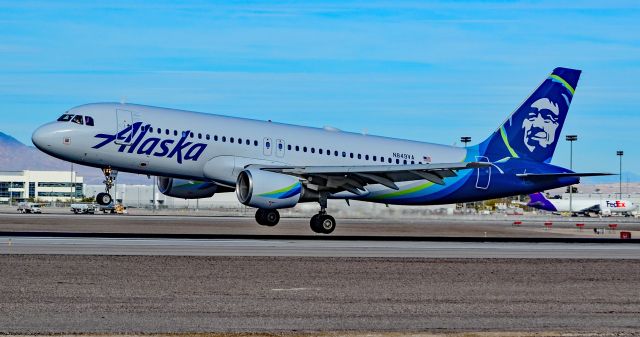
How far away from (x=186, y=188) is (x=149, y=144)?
552 cm

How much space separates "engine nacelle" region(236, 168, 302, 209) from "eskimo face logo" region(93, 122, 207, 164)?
122 inches

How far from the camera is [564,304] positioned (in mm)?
19906

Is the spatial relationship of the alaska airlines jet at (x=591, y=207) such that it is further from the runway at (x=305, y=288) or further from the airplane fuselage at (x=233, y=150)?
the runway at (x=305, y=288)

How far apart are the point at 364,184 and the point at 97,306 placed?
3060 centimetres

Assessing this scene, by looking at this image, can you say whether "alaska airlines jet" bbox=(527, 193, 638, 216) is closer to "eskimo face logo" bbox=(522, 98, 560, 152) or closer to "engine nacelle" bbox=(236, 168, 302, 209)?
"eskimo face logo" bbox=(522, 98, 560, 152)

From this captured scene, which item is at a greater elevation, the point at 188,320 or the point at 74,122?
the point at 74,122

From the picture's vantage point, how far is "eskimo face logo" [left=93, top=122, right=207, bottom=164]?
45.6 metres

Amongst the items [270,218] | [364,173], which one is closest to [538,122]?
[364,173]

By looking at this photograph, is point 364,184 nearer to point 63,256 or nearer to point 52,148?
point 52,148

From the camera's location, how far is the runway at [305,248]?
3142cm

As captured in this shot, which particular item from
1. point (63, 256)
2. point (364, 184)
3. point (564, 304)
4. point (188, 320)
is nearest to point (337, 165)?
point (364, 184)

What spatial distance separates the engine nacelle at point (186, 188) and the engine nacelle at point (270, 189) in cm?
592

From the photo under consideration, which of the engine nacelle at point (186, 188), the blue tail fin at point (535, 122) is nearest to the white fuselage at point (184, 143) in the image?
the engine nacelle at point (186, 188)

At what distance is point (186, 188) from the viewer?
5081 centimetres
